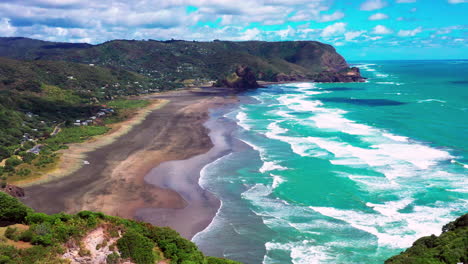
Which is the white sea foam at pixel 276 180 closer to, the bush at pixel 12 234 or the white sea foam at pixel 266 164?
the white sea foam at pixel 266 164

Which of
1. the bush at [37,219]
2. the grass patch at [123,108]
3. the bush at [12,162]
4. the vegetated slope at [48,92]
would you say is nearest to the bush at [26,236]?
the bush at [37,219]

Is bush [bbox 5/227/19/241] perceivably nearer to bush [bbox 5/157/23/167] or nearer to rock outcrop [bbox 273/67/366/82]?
bush [bbox 5/157/23/167]

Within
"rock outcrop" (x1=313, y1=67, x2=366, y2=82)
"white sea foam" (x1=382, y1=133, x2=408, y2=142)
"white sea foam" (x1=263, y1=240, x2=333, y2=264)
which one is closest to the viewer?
"white sea foam" (x1=263, y1=240, x2=333, y2=264)

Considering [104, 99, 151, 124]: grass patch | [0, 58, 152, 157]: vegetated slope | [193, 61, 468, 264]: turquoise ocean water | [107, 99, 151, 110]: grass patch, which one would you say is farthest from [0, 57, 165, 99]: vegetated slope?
[193, 61, 468, 264]: turquoise ocean water

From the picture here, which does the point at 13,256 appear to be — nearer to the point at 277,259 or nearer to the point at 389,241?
the point at 277,259

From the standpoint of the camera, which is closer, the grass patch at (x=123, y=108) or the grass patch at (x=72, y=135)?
the grass patch at (x=72, y=135)

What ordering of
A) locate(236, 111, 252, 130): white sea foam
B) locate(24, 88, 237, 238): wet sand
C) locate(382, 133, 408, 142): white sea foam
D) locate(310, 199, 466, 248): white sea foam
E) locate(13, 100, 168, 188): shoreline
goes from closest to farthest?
locate(310, 199, 466, 248): white sea foam < locate(24, 88, 237, 238): wet sand < locate(13, 100, 168, 188): shoreline < locate(382, 133, 408, 142): white sea foam < locate(236, 111, 252, 130): white sea foam

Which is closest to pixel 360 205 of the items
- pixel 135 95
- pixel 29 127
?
pixel 29 127

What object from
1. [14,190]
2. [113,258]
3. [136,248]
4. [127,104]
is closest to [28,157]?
[14,190]
